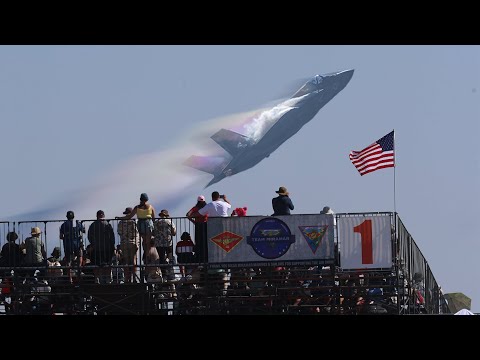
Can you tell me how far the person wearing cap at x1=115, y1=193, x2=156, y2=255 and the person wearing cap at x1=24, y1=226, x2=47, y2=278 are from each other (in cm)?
178

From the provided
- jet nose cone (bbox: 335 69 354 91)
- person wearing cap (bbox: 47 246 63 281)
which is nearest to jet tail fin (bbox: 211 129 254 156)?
jet nose cone (bbox: 335 69 354 91)

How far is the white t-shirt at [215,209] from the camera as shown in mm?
30188

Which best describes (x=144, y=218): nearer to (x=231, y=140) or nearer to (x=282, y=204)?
(x=282, y=204)

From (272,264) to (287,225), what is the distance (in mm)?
874

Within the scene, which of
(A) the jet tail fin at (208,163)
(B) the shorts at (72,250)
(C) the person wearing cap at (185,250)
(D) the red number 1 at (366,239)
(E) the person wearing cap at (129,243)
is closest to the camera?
(D) the red number 1 at (366,239)

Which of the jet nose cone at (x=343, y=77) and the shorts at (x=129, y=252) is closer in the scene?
the shorts at (x=129, y=252)

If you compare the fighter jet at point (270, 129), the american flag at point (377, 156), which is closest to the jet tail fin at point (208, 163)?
the fighter jet at point (270, 129)

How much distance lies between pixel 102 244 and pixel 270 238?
3338 mm

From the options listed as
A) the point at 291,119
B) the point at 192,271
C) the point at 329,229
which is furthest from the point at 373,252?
the point at 291,119

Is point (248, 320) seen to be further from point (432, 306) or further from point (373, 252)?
point (432, 306)

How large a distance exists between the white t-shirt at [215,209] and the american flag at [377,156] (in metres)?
4.73

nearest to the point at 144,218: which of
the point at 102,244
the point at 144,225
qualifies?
the point at 144,225

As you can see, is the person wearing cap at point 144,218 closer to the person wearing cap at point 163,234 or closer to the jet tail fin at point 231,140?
the person wearing cap at point 163,234

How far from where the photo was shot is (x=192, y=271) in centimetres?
3009
